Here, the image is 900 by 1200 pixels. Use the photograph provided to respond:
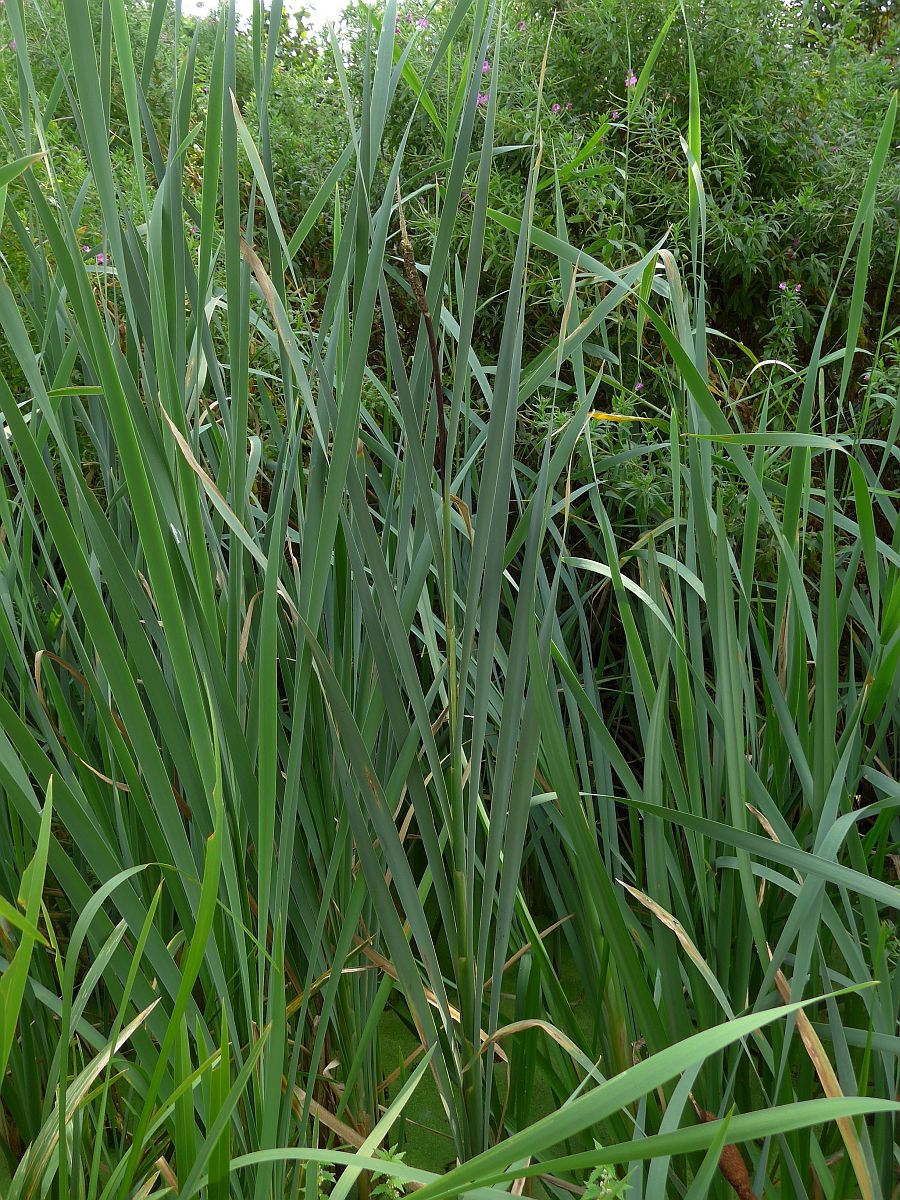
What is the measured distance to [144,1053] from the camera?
22.6 inches

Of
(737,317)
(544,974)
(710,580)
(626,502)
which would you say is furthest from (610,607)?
(737,317)

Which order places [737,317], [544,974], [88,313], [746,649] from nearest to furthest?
1. [88,313]
2. [544,974]
3. [746,649]
4. [737,317]

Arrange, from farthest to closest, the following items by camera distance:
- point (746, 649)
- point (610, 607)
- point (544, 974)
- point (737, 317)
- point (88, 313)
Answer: point (737, 317) → point (610, 607) → point (746, 649) → point (544, 974) → point (88, 313)

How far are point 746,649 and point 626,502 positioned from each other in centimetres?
62

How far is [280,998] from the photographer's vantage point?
21.6 inches

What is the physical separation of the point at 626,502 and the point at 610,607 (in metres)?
0.20

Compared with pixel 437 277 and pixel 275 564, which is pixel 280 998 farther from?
pixel 437 277

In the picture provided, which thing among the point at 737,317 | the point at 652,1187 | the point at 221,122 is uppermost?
the point at 221,122

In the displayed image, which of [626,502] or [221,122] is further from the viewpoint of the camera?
[626,502]

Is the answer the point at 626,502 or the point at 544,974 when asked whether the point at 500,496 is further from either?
the point at 626,502

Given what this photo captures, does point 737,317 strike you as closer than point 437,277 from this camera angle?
No

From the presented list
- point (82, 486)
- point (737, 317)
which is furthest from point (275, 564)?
point (737, 317)

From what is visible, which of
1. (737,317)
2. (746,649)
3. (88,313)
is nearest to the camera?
(88,313)

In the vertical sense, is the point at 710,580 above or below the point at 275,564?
below
